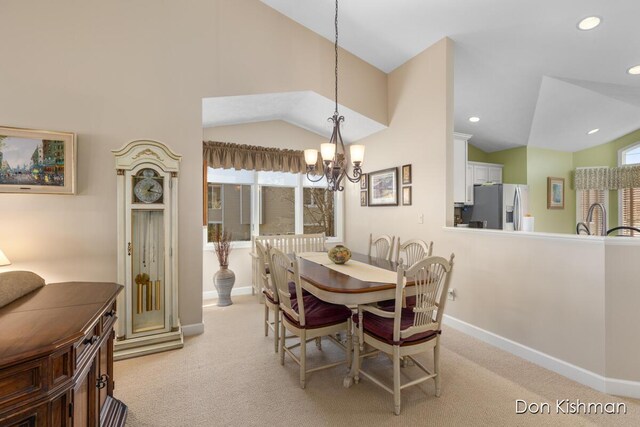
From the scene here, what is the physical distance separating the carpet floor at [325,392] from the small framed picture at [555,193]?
4074mm

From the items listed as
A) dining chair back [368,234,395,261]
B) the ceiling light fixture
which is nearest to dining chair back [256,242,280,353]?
dining chair back [368,234,395,261]

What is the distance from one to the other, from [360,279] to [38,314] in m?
1.82

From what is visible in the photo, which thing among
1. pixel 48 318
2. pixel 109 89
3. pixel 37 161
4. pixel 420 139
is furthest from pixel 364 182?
pixel 48 318

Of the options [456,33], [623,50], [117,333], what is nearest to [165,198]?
[117,333]

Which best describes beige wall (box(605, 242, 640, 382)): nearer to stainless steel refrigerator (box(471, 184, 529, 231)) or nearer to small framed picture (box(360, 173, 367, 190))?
stainless steel refrigerator (box(471, 184, 529, 231))

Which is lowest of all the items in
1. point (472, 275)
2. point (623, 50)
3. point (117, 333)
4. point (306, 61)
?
point (117, 333)

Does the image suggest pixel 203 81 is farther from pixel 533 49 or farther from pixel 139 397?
pixel 533 49

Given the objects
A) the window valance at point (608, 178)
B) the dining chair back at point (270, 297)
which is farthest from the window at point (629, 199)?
the dining chair back at point (270, 297)

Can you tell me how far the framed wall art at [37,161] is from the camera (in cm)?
253

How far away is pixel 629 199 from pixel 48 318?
7916 millimetres

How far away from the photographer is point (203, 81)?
3268mm

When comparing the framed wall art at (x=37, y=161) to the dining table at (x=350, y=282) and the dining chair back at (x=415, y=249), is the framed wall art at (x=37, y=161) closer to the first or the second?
the dining table at (x=350, y=282)

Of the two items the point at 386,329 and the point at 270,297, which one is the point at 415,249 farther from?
the point at 270,297

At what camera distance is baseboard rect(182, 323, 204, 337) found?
318cm
